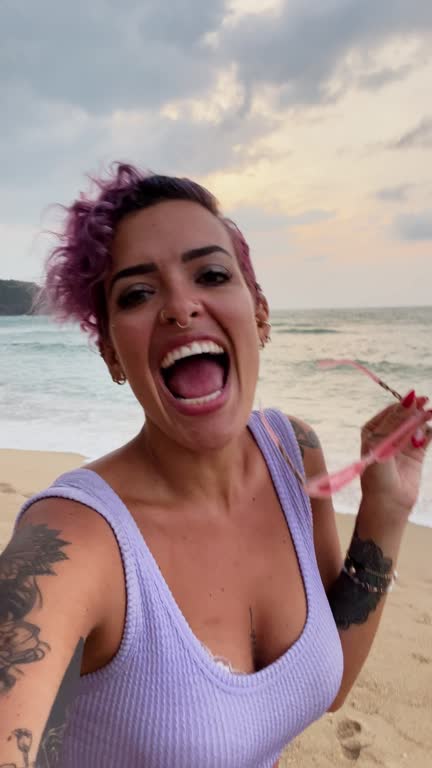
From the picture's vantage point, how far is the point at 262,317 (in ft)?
6.40

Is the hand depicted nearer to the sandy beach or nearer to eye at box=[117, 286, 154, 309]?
eye at box=[117, 286, 154, 309]

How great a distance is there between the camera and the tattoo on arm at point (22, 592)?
107cm

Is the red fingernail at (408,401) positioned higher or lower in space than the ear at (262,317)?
lower

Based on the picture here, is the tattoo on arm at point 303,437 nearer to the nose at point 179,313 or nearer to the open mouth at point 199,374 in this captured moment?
the open mouth at point 199,374

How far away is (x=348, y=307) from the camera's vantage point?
41969 millimetres

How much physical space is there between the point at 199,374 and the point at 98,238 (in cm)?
47

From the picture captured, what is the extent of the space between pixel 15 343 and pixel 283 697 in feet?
98.6

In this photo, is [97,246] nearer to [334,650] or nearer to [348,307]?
[334,650]

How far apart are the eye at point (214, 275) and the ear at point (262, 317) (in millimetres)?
270

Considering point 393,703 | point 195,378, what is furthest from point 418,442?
point 393,703

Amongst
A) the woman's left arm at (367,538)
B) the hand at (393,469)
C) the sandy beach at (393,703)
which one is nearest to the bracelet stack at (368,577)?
the woman's left arm at (367,538)

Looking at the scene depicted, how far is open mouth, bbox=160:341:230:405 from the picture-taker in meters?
1.67

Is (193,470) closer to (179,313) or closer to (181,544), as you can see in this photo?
(181,544)

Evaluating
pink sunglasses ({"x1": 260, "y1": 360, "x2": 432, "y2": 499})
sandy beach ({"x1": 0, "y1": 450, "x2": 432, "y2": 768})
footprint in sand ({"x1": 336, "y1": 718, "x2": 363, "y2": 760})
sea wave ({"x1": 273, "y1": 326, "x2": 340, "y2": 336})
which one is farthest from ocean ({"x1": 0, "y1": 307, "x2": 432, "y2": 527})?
footprint in sand ({"x1": 336, "y1": 718, "x2": 363, "y2": 760})
